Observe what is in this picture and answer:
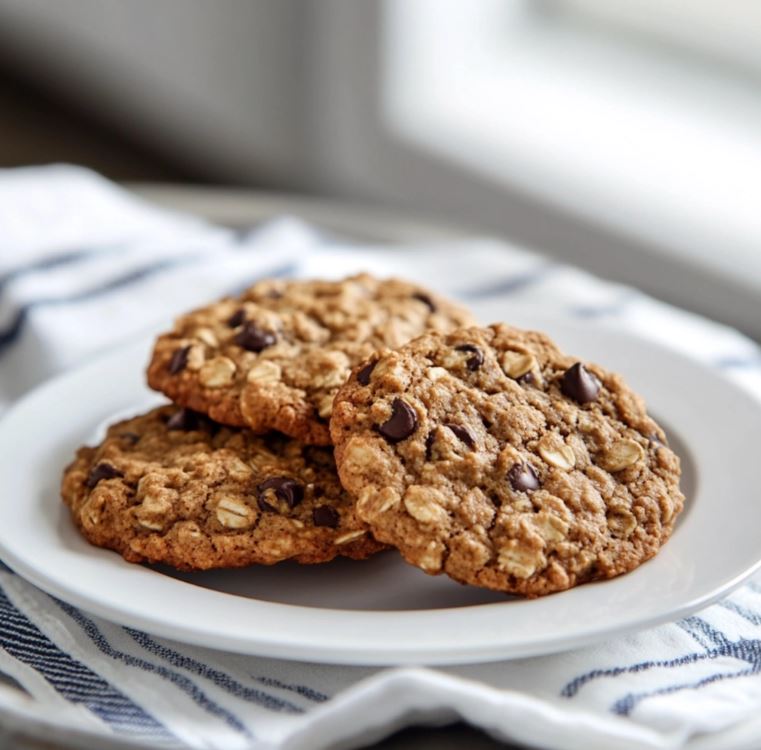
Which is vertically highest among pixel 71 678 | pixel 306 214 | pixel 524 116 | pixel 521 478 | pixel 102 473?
pixel 521 478

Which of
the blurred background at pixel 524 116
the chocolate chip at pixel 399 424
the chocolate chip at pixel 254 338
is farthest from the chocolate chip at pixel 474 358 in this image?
the blurred background at pixel 524 116

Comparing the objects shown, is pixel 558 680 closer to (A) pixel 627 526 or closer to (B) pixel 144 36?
(A) pixel 627 526

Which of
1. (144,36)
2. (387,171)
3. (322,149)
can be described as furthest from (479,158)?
(144,36)

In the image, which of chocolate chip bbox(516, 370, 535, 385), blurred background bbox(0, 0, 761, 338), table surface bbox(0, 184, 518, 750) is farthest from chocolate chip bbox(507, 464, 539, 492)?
blurred background bbox(0, 0, 761, 338)

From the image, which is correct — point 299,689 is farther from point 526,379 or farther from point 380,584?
point 526,379

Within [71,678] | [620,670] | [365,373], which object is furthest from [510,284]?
[71,678]

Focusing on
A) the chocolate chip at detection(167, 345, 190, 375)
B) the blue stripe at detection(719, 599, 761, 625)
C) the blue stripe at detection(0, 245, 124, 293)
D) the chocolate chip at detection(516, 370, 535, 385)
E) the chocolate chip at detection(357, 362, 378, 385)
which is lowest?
the blue stripe at detection(0, 245, 124, 293)

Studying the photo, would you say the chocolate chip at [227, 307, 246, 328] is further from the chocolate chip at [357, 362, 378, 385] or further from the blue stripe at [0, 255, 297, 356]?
the blue stripe at [0, 255, 297, 356]
